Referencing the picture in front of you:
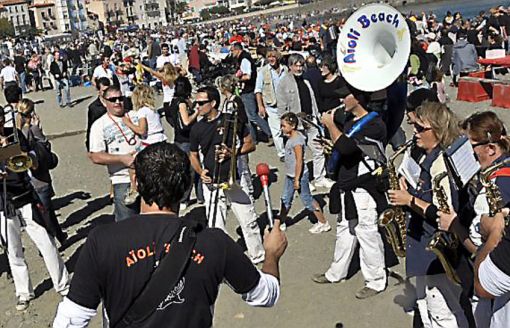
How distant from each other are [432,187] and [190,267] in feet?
6.58

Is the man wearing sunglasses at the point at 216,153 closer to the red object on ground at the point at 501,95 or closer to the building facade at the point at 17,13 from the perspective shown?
the red object on ground at the point at 501,95

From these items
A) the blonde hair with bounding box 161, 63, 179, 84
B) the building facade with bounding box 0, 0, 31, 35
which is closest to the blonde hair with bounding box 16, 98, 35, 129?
the blonde hair with bounding box 161, 63, 179, 84

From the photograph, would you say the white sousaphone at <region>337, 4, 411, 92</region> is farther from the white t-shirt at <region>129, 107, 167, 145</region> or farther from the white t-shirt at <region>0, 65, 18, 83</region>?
the white t-shirt at <region>0, 65, 18, 83</region>

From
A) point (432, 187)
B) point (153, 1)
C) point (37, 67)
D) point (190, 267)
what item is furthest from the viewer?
point (153, 1)

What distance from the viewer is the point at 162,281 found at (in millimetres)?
2404

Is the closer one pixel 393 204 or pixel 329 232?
pixel 393 204

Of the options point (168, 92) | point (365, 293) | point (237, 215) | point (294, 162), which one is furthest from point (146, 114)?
point (168, 92)

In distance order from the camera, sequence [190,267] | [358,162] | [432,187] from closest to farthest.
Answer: [190,267], [432,187], [358,162]

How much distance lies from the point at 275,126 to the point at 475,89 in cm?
546

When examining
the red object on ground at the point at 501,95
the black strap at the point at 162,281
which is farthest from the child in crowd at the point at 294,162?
the red object on ground at the point at 501,95

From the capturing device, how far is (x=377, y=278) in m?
5.41

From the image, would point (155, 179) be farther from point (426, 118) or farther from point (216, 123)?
point (216, 123)

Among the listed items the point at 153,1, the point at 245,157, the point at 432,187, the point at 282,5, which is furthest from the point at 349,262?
the point at 153,1

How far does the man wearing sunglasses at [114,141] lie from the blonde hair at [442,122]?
2694 millimetres
